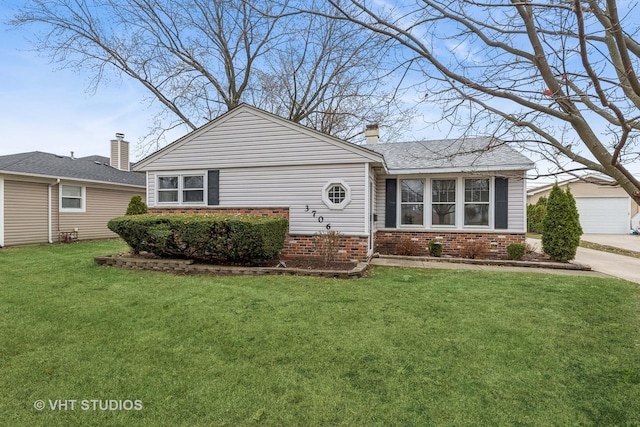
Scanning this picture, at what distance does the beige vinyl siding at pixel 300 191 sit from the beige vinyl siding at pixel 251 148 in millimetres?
230

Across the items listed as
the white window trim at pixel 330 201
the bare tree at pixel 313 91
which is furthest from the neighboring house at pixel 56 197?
the white window trim at pixel 330 201

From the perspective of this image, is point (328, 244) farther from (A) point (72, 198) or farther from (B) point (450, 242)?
(A) point (72, 198)

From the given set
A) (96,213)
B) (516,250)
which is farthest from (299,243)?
(96,213)

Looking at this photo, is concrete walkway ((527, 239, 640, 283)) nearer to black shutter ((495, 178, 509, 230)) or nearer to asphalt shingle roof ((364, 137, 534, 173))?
black shutter ((495, 178, 509, 230))

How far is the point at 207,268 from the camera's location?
7395mm

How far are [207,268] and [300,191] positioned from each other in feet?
10.2

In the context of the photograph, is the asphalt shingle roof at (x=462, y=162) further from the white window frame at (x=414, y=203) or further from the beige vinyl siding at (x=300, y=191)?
the beige vinyl siding at (x=300, y=191)

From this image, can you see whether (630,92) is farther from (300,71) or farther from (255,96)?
(255,96)

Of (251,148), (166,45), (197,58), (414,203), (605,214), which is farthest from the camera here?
(605,214)

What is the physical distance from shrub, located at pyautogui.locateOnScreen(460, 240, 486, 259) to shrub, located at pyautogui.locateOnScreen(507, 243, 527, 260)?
2.28 feet

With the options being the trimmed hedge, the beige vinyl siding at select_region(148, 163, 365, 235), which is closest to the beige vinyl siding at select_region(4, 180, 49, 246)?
the trimmed hedge

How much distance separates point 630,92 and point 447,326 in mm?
3073

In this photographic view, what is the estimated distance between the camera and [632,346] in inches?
144

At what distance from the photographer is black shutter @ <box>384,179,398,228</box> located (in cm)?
1023
